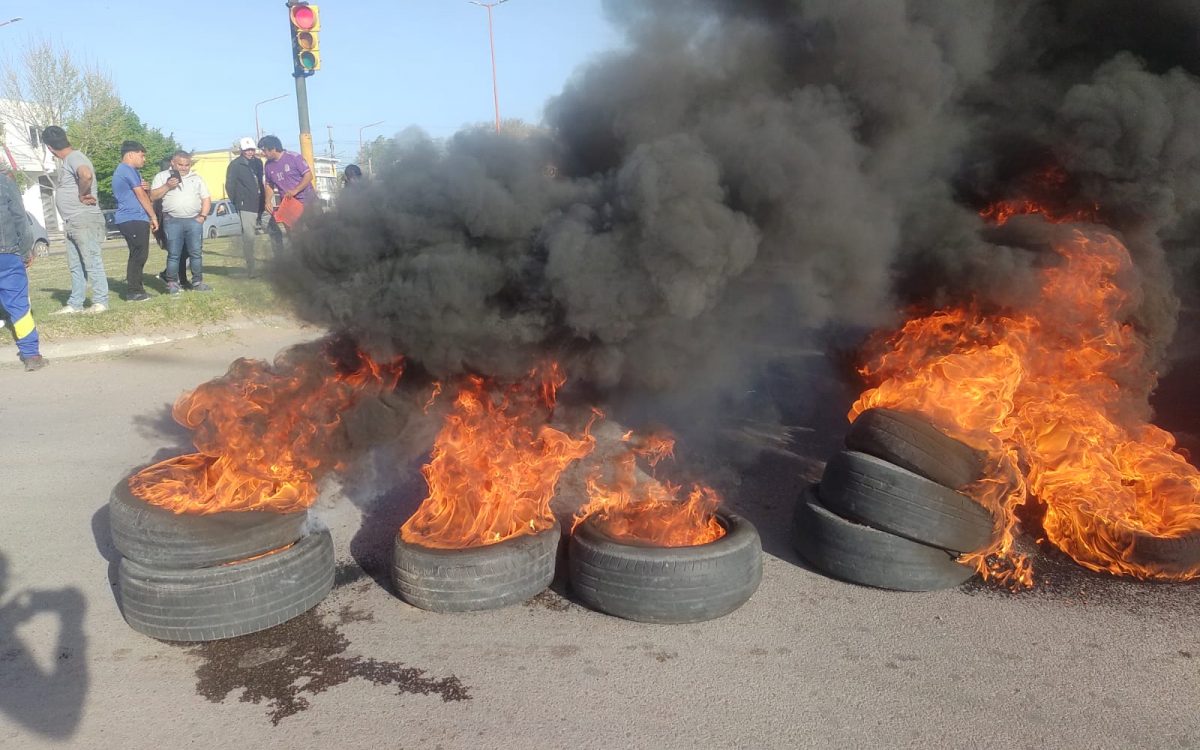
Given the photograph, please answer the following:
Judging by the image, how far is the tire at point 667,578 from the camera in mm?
4078

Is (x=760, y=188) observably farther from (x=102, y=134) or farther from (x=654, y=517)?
(x=102, y=134)

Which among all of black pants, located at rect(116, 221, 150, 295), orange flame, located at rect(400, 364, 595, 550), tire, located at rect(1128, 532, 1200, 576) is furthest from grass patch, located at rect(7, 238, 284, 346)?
tire, located at rect(1128, 532, 1200, 576)

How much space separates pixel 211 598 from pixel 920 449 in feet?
12.7

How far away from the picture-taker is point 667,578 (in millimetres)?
4066

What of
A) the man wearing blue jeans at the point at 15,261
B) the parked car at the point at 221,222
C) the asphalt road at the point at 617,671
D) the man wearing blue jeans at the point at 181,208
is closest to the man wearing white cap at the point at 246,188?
the man wearing blue jeans at the point at 181,208

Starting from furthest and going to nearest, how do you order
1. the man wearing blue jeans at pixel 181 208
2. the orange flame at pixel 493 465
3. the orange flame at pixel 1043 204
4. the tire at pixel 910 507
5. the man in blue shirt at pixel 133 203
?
the man wearing blue jeans at pixel 181 208 < the man in blue shirt at pixel 133 203 < the orange flame at pixel 1043 204 < the orange flame at pixel 493 465 < the tire at pixel 910 507

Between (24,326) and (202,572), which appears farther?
(24,326)

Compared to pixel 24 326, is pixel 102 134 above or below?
above

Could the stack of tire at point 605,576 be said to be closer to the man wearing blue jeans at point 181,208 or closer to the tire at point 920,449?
the tire at point 920,449

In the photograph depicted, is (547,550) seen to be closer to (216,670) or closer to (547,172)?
(216,670)

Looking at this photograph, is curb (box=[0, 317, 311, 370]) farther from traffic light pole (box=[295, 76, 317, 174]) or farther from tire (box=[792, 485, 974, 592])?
tire (box=[792, 485, 974, 592])

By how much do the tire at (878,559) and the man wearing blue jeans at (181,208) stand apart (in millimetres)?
10953

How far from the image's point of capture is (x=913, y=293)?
624 cm

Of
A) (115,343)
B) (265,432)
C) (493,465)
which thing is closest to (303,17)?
(115,343)
